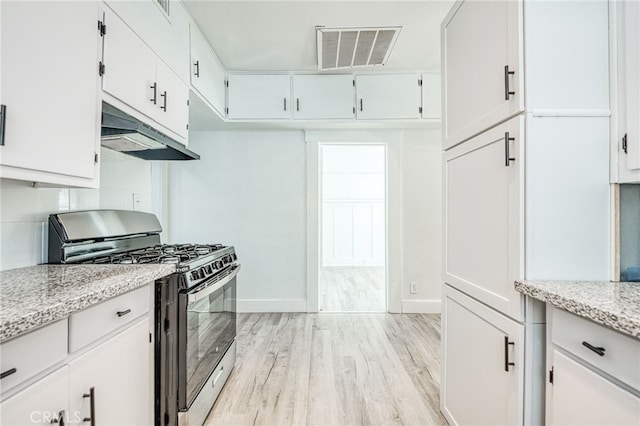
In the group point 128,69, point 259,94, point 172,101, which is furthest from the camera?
point 259,94

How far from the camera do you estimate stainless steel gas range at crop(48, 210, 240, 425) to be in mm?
1451

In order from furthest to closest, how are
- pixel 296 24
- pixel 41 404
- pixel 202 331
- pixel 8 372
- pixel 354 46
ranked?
1. pixel 354 46
2. pixel 296 24
3. pixel 202 331
4. pixel 41 404
5. pixel 8 372

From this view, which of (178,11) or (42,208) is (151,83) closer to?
(178,11)

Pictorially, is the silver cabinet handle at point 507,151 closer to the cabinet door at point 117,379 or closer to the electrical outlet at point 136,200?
the cabinet door at point 117,379

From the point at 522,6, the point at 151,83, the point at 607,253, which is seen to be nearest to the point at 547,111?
the point at 522,6

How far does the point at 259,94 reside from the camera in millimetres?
3236

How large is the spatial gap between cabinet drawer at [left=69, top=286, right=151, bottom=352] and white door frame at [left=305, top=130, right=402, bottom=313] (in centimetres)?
230

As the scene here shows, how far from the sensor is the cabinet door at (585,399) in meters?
0.78

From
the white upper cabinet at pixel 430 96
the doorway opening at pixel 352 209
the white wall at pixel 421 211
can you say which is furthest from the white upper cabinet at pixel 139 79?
the doorway opening at pixel 352 209

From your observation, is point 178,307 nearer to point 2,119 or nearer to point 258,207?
point 2,119

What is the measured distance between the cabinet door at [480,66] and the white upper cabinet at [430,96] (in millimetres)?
1564

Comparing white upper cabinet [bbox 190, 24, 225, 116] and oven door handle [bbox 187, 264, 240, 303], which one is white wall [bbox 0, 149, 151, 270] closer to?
oven door handle [bbox 187, 264, 240, 303]

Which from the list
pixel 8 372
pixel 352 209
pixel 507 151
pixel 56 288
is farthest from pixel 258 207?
pixel 352 209

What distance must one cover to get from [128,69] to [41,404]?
1414mm
